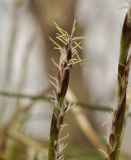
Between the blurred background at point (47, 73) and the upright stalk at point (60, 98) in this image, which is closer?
the upright stalk at point (60, 98)

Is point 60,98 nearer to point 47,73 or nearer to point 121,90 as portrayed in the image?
point 121,90

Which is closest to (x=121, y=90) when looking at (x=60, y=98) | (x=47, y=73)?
(x=60, y=98)

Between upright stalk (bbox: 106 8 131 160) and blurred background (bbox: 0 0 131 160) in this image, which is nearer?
upright stalk (bbox: 106 8 131 160)

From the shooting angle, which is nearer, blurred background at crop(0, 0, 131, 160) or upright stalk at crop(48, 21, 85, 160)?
upright stalk at crop(48, 21, 85, 160)

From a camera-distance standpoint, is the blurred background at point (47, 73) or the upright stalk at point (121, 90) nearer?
the upright stalk at point (121, 90)
